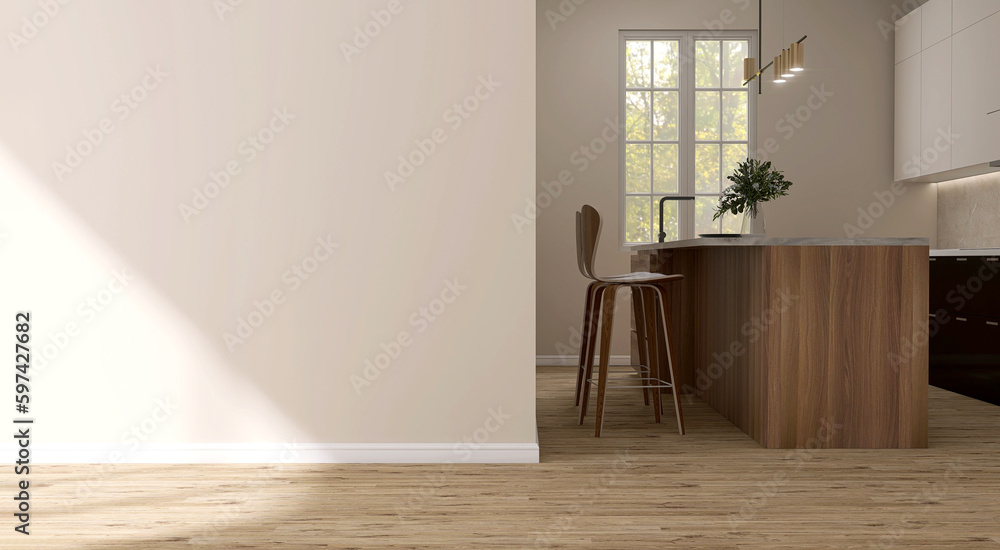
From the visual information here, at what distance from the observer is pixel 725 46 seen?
5.56m

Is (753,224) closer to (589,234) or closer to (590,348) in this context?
(589,234)

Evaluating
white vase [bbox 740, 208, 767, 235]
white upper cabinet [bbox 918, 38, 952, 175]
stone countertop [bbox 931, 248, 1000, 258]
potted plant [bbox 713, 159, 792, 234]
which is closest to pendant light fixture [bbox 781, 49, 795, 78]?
potted plant [bbox 713, 159, 792, 234]

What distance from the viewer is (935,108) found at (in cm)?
495

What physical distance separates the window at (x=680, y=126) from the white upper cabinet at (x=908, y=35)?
1.03m

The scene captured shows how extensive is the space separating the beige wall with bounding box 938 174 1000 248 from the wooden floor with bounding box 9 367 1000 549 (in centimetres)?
251

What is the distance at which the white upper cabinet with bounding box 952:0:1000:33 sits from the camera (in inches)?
171

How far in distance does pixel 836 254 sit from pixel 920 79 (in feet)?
10.0

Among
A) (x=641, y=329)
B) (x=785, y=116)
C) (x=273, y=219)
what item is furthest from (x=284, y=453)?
(x=785, y=116)

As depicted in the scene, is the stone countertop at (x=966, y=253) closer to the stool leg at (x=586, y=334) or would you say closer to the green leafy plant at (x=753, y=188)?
the green leafy plant at (x=753, y=188)

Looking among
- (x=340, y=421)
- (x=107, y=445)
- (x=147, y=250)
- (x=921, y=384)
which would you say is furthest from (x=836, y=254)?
(x=107, y=445)

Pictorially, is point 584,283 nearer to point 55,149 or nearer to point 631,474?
point 631,474

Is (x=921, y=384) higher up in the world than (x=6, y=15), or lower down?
lower down

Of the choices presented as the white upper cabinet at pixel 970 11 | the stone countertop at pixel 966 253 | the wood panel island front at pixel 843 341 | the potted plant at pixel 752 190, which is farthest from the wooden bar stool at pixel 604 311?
the white upper cabinet at pixel 970 11

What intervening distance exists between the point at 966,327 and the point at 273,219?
3.82 metres
